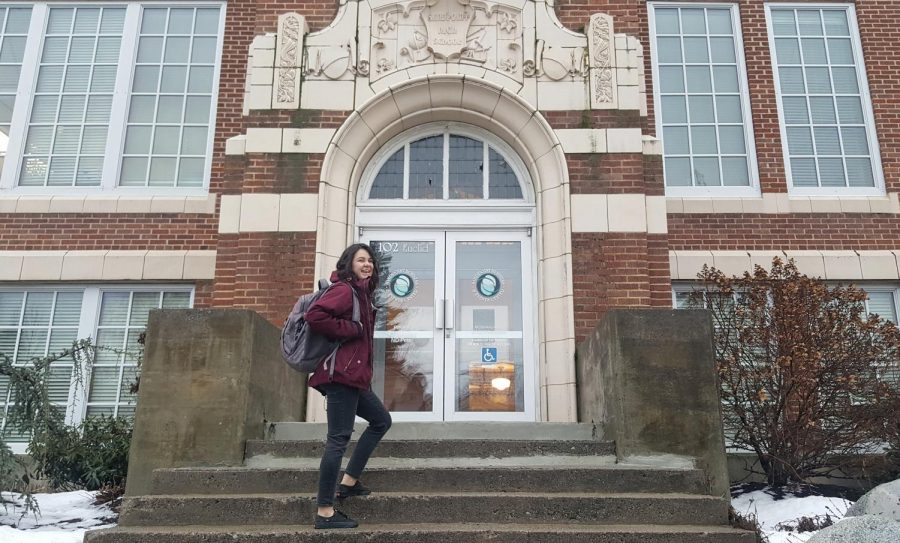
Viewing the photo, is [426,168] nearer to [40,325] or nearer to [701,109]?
[701,109]

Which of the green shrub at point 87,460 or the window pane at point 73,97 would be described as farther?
the window pane at point 73,97

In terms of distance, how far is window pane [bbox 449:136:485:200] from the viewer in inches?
320

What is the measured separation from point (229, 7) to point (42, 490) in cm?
650

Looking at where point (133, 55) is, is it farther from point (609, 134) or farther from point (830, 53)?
point (830, 53)

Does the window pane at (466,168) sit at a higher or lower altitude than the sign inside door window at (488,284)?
higher

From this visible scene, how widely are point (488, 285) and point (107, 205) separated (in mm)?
4966

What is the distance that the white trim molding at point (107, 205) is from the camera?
29.6 feet

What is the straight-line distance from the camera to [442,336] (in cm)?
757

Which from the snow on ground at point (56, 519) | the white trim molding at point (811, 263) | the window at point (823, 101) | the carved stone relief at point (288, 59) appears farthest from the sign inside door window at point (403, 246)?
the window at point (823, 101)

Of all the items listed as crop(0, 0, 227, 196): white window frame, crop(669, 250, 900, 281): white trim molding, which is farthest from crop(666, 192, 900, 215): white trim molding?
crop(0, 0, 227, 196): white window frame

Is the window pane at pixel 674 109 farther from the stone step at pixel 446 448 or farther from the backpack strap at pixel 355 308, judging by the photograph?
the backpack strap at pixel 355 308

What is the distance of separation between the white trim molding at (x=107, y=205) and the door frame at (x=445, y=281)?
246 cm

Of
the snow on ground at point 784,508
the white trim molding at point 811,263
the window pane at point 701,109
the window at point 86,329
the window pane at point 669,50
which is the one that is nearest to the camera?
the snow on ground at point 784,508

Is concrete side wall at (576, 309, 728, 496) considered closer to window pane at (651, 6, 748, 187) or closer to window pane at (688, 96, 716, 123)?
window pane at (651, 6, 748, 187)
